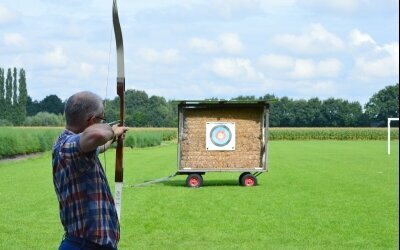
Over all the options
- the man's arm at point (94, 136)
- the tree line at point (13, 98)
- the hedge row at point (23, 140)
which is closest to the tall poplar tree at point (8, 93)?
the tree line at point (13, 98)

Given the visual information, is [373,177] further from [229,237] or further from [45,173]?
[229,237]

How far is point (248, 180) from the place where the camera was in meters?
18.4

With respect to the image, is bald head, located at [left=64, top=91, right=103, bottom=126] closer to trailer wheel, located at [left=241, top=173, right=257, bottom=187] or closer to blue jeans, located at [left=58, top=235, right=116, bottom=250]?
blue jeans, located at [left=58, top=235, right=116, bottom=250]

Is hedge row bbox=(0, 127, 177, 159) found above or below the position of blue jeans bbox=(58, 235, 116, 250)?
above

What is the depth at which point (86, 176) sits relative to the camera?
4.13 meters

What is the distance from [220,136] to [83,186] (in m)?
13.7

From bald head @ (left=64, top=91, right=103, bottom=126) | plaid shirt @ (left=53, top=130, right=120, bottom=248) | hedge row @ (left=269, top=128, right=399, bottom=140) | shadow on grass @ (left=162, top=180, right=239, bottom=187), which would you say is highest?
hedge row @ (left=269, top=128, right=399, bottom=140)

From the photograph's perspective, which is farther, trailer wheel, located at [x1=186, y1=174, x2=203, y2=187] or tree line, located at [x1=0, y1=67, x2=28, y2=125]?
tree line, located at [x1=0, y1=67, x2=28, y2=125]

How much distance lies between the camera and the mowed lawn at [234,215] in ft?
31.2

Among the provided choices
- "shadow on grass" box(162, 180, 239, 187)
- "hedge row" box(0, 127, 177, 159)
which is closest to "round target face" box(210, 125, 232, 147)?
"shadow on grass" box(162, 180, 239, 187)

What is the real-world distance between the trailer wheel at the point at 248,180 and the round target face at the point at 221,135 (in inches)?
37.7

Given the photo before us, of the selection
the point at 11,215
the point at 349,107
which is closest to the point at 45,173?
the point at 11,215

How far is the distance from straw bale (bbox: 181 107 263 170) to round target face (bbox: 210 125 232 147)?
217 millimetres

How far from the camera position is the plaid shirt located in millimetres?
4113
